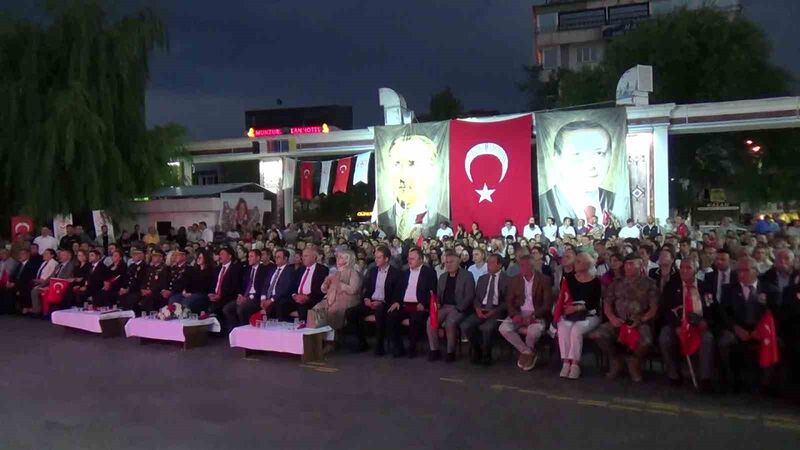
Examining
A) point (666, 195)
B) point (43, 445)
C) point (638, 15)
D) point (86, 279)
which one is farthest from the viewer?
point (638, 15)

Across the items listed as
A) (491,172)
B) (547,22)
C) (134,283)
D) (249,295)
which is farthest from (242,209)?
(547,22)

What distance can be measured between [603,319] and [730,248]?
2968mm

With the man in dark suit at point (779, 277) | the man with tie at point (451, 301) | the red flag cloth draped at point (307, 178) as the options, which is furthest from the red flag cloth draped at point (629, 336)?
the red flag cloth draped at point (307, 178)

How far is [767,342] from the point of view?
6.25 metres

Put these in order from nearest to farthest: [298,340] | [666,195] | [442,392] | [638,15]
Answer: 1. [442,392]
2. [298,340]
3. [666,195]
4. [638,15]

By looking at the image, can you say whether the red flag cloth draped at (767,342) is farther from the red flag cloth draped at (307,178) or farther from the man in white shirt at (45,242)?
the red flag cloth draped at (307,178)

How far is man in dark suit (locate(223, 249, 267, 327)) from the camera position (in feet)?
31.6

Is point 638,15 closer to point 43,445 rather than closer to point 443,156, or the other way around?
point 443,156

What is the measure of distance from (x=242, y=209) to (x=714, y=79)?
657 inches

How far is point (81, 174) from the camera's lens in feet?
59.0

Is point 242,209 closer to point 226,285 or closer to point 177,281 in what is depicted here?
point 177,281

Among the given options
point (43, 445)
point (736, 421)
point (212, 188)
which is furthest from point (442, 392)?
point (212, 188)

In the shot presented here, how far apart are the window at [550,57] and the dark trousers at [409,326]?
46747 millimetres

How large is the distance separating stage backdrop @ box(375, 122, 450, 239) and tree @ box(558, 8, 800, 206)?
1025cm
